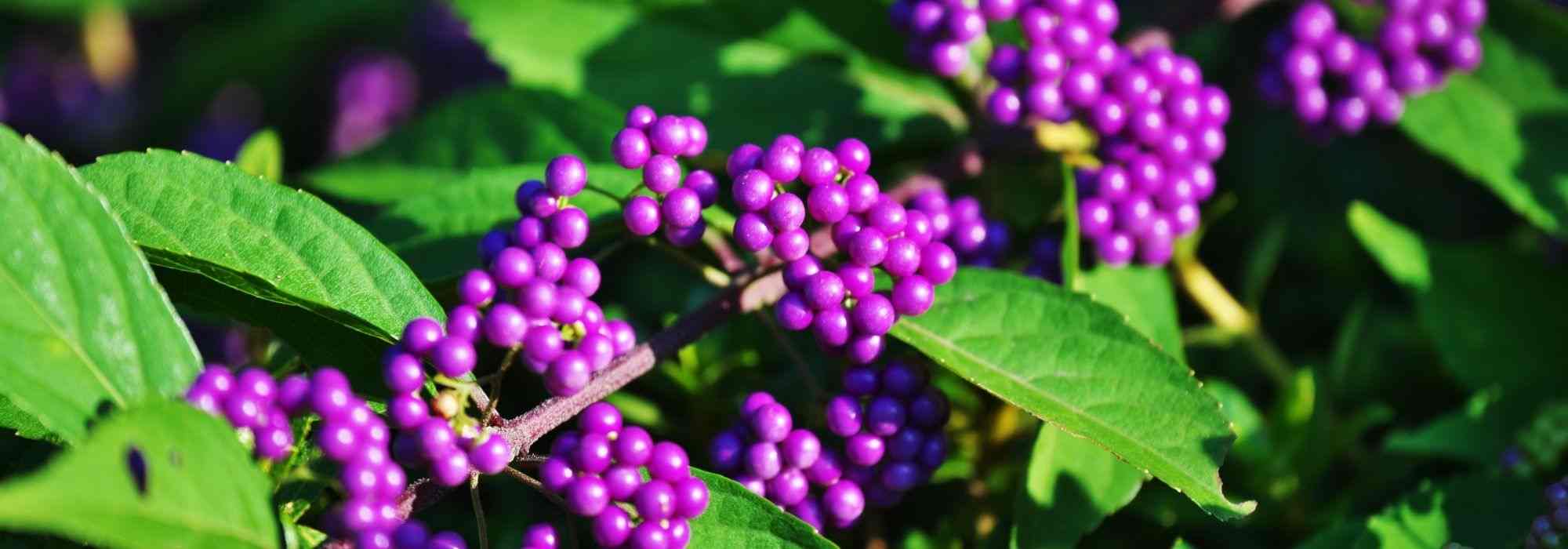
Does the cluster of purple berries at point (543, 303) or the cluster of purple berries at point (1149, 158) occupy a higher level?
the cluster of purple berries at point (543, 303)

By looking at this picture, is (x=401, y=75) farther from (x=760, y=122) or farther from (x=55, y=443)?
(x=55, y=443)

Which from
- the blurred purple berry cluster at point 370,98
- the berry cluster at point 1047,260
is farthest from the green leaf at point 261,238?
the blurred purple berry cluster at point 370,98

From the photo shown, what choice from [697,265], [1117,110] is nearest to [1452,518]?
[1117,110]

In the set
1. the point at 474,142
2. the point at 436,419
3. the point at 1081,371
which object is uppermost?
the point at 436,419

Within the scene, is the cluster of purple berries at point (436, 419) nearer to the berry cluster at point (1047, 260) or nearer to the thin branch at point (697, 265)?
the thin branch at point (697, 265)

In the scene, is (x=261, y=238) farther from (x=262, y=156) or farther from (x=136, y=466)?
(x=262, y=156)

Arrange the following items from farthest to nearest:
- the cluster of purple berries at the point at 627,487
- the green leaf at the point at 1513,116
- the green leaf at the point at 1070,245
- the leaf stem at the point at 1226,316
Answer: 1. the leaf stem at the point at 1226,316
2. the green leaf at the point at 1513,116
3. the green leaf at the point at 1070,245
4. the cluster of purple berries at the point at 627,487
